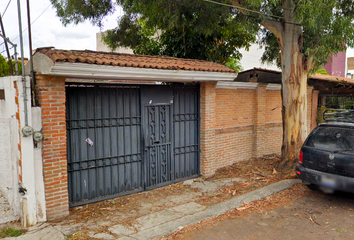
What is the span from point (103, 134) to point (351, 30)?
590 centimetres

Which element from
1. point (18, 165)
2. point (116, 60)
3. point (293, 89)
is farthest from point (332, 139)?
point (18, 165)

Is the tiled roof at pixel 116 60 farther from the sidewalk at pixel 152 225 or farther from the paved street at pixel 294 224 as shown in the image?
the paved street at pixel 294 224

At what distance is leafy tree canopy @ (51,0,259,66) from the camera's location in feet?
27.8

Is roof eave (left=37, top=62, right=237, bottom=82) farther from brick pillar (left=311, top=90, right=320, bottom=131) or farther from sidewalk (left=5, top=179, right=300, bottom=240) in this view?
brick pillar (left=311, top=90, right=320, bottom=131)

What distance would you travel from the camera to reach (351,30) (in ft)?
21.5

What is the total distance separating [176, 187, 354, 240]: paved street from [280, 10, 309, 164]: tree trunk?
200cm

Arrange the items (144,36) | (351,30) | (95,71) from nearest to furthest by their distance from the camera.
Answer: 1. (95,71)
2. (351,30)
3. (144,36)

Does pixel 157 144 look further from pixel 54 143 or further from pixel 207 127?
pixel 54 143

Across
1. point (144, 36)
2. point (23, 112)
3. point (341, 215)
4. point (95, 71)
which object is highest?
point (144, 36)

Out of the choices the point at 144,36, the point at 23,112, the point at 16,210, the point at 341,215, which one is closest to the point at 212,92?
the point at 341,215

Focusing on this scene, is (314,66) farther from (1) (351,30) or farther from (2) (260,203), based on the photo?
(2) (260,203)

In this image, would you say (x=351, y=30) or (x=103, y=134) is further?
(x=351, y=30)

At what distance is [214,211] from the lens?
17.5 ft

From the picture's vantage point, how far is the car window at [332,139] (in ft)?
17.7
